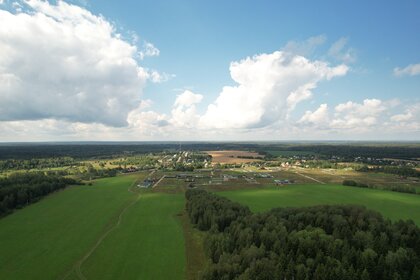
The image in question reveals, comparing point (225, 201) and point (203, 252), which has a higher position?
point (225, 201)

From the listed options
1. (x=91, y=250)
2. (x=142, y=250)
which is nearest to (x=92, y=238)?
(x=91, y=250)

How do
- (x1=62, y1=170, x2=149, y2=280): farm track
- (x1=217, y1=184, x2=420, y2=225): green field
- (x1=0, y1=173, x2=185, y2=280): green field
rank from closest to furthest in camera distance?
(x1=62, y1=170, x2=149, y2=280): farm track → (x1=0, y1=173, x2=185, y2=280): green field → (x1=217, y1=184, x2=420, y2=225): green field

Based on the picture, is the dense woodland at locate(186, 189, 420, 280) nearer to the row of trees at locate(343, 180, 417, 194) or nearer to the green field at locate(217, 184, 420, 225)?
the green field at locate(217, 184, 420, 225)

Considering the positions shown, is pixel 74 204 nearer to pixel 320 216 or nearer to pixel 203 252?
pixel 203 252

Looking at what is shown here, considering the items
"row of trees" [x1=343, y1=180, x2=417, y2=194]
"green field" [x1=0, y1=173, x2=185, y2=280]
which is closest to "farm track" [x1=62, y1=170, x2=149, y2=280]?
"green field" [x1=0, y1=173, x2=185, y2=280]

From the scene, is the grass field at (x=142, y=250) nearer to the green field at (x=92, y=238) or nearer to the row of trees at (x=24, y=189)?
the green field at (x=92, y=238)

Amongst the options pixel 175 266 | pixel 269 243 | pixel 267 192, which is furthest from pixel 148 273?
pixel 267 192

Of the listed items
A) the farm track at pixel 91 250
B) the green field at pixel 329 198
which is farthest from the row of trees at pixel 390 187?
the farm track at pixel 91 250
